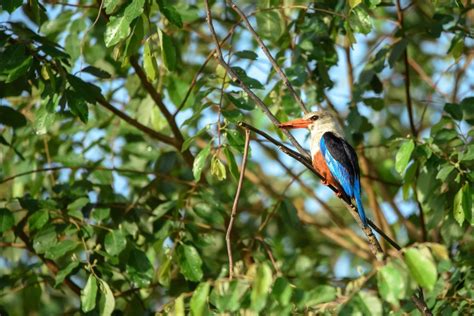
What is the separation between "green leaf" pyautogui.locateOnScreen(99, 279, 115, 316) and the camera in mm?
3789

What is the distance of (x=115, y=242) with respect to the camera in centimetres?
422

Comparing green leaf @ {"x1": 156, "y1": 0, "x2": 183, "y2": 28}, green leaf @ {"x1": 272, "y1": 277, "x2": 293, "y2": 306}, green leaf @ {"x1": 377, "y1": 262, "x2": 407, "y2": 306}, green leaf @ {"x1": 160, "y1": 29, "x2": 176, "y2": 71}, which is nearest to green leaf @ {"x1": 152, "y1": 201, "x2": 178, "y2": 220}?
green leaf @ {"x1": 160, "y1": 29, "x2": 176, "y2": 71}

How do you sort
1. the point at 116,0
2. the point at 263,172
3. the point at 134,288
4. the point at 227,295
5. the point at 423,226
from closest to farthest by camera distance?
the point at 227,295, the point at 116,0, the point at 134,288, the point at 423,226, the point at 263,172

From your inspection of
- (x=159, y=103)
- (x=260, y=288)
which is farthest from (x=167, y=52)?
(x=260, y=288)

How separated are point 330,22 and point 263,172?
2.42 m

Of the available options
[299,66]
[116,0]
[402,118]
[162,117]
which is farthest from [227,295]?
[402,118]

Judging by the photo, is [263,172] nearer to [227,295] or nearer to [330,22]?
[330,22]

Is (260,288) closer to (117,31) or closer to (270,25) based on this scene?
(117,31)

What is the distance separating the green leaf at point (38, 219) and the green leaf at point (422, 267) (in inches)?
84.4

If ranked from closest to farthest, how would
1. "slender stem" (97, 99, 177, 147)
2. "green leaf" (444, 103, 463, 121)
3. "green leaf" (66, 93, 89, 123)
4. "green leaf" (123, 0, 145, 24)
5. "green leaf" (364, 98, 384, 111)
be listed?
"green leaf" (123, 0, 145, 24)
"green leaf" (66, 93, 89, 123)
"green leaf" (444, 103, 463, 121)
"slender stem" (97, 99, 177, 147)
"green leaf" (364, 98, 384, 111)

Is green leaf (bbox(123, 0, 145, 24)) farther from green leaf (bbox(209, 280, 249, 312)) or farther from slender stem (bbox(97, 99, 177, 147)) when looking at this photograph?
green leaf (bbox(209, 280, 249, 312))

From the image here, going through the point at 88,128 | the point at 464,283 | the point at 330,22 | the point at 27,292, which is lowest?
the point at 27,292

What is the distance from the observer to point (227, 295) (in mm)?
2732

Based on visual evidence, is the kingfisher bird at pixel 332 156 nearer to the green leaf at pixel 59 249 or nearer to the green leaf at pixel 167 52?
the green leaf at pixel 167 52
